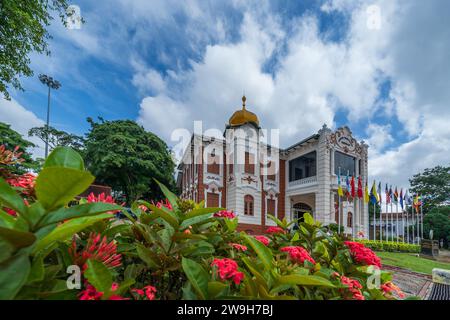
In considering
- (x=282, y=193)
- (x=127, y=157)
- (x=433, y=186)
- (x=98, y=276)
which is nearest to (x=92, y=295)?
(x=98, y=276)

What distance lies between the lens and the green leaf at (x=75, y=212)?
0.66 meters

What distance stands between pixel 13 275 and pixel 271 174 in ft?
59.2

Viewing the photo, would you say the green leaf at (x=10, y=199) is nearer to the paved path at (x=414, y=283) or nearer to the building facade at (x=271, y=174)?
the paved path at (x=414, y=283)

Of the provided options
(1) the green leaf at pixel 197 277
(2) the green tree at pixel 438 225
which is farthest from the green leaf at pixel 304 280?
(2) the green tree at pixel 438 225

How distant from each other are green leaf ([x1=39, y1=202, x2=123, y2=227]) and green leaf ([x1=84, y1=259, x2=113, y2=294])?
0.14m

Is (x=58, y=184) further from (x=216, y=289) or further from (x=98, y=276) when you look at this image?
(x=216, y=289)

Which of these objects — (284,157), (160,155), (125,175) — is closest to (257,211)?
(284,157)

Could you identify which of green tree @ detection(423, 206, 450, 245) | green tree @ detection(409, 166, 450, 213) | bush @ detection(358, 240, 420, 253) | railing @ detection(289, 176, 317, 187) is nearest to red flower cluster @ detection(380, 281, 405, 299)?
bush @ detection(358, 240, 420, 253)

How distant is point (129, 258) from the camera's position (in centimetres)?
107

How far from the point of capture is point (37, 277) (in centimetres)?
62

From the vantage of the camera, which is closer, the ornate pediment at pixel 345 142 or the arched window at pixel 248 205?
the arched window at pixel 248 205

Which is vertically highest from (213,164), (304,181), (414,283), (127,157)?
(127,157)
